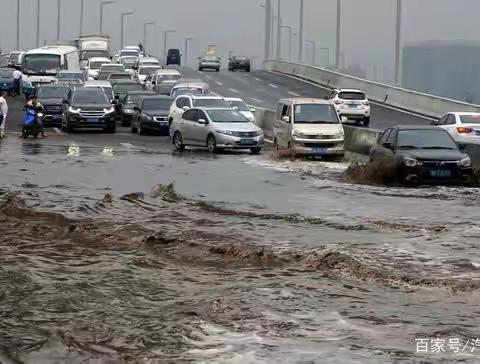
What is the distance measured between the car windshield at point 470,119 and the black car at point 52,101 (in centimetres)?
1774

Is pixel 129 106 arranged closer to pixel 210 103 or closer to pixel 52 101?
pixel 52 101

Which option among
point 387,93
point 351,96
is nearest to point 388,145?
point 351,96

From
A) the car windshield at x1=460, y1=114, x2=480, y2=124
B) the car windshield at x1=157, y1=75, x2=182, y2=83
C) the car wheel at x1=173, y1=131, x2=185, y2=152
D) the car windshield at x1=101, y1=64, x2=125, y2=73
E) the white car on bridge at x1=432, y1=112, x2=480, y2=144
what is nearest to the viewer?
the white car on bridge at x1=432, y1=112, x2=480, y2=144

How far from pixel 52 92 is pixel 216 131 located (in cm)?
1388

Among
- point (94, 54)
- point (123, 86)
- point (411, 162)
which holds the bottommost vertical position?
point (411, 162)

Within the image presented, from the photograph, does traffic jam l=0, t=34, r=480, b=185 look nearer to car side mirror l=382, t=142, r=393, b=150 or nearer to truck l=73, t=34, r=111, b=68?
car side mirror l=382, t=142, r=393, b=150

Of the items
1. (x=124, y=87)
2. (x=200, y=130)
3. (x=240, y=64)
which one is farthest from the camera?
(x=240, y=64)

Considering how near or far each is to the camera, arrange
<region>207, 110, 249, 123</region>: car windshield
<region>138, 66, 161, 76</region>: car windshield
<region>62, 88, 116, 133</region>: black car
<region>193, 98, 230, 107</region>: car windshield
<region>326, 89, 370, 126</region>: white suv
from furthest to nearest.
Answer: <region>138, 66, 161, 76</region>: car windshield
<region>326, 89, 370, 126</region>: white suv
<region>62, 88, 116, 133</region>: black car
<region>193, 98, 230, 107</region>: car windshield
<region>207, 110, 249, 123</region>: car windshield

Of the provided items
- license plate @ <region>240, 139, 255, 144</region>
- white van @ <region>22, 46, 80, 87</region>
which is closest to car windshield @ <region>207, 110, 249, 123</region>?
license plate @ <region>240, 139, 255, 144</region>

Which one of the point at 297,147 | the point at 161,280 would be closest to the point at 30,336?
the point at 161,280

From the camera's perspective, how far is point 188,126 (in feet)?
98.0

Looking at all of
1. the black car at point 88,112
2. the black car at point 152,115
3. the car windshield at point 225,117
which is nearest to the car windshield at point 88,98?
the black car at point 88,112

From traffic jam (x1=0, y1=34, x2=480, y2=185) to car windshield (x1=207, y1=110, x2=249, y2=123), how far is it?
32 millimetres

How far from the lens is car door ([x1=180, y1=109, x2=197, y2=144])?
1170 inches
